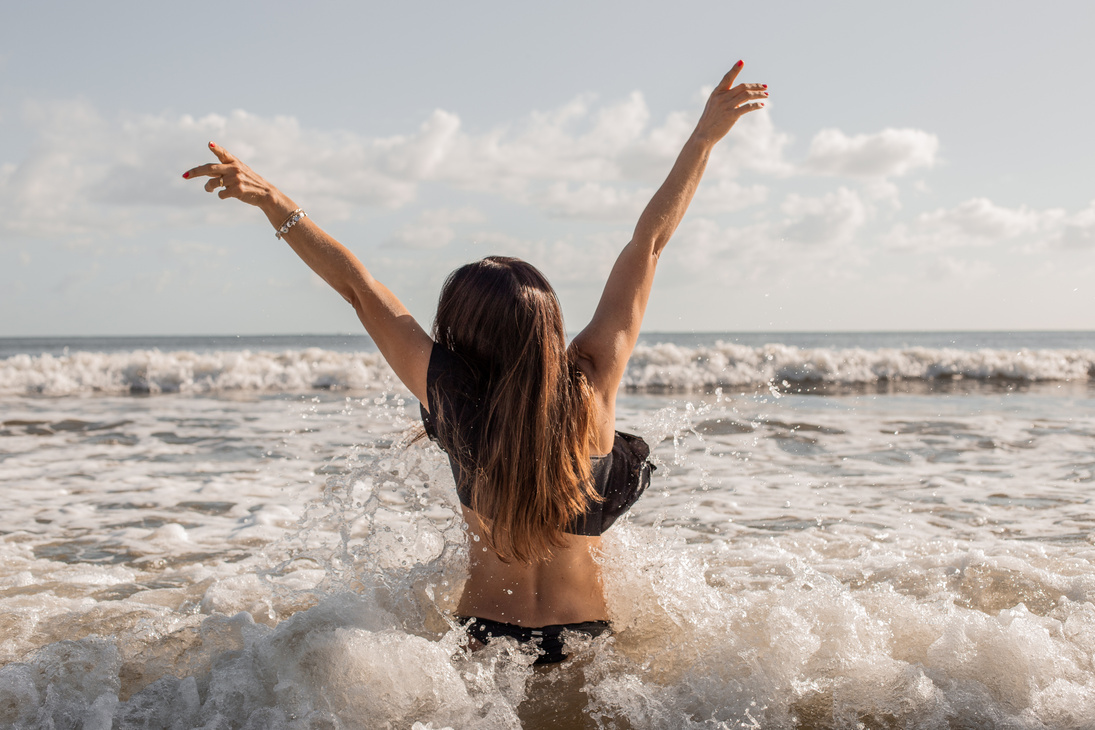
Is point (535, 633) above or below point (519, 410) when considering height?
below

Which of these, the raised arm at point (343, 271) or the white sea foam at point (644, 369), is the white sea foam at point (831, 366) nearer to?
the white sea foam at point (644, 369)

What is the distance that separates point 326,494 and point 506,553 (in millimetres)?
1250

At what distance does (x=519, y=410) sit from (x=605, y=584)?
1061 millimetres

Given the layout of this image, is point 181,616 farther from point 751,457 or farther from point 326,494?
point 751,457

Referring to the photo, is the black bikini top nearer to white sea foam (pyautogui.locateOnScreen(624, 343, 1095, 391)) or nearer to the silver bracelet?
the silver bracelet

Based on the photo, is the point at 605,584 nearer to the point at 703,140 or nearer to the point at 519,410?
the point at 519,410

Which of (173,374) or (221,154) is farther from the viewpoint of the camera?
(173,374)

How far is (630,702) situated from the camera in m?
2.66

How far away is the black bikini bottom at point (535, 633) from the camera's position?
276cm

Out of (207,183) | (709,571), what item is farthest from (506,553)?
(709,571)

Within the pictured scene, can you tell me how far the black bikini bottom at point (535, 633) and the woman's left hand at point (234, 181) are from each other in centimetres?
173

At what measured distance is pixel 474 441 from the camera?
2.65m

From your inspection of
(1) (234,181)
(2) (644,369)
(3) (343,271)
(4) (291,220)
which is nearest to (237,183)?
(1) (234,181)

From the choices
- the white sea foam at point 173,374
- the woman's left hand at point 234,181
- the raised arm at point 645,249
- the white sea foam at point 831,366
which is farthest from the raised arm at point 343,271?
the white sea foam at point 831,366
